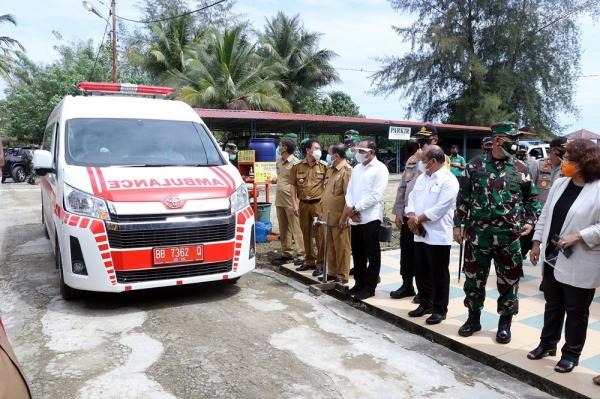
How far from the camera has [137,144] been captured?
5.38 meters

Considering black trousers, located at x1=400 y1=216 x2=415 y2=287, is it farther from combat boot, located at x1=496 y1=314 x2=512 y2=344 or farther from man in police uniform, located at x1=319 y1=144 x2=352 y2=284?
combat boot, located at x1=496 y1=314 x2=512 y2=344

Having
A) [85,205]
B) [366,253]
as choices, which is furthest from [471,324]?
[85,205]

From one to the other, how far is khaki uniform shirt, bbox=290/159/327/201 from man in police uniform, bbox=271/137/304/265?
458 millimetres

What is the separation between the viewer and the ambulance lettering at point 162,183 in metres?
4.61

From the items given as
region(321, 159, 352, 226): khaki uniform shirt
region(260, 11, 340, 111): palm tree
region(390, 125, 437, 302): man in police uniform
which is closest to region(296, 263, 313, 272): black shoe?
region(321, 159, 352, 226): khaki uniform shirt

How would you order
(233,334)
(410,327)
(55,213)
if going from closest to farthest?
(233,334) → (410,327) → (55,213)

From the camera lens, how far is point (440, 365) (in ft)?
12.3

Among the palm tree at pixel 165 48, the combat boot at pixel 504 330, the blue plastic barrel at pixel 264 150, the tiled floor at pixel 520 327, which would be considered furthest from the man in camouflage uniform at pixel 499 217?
the palm tree at pixel 165 48

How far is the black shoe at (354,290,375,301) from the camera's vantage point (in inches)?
205

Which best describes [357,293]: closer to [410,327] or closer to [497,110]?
[410,327]

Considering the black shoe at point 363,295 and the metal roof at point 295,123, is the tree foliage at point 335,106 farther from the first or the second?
the black shoe at point 363,295

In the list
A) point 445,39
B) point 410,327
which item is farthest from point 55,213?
point 445,39

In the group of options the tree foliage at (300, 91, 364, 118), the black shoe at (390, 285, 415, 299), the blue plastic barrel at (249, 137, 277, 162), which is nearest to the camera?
the black shoe at (390, 285, 415, 299)

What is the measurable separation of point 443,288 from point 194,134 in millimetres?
3208
